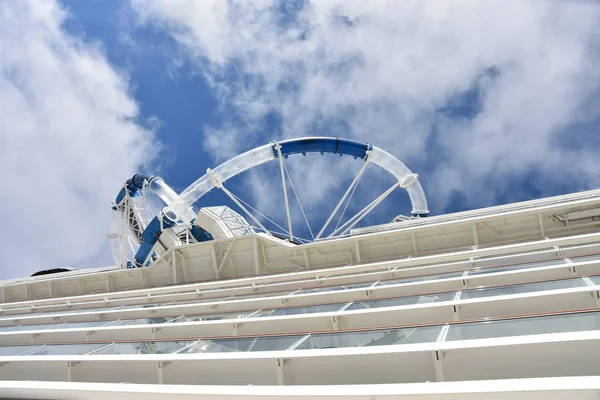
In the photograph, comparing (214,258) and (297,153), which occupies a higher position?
(297,153)

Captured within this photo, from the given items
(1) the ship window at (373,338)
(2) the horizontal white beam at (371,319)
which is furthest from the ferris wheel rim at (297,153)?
(1) the ship window at (373,338)

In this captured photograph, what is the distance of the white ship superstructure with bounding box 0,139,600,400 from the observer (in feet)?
14.4

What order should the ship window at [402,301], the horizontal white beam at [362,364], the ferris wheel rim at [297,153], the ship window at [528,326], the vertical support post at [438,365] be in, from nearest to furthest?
1. the horizontal white beam at [362,364]
2. the vertical support post at [438,365]
3. the ship window at [528,326]
4. the ship window at [402,301]
5. the ferris wheel rim at [297,153]

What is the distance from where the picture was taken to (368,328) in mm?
6695

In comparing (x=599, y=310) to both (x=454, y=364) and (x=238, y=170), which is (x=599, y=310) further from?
(x=238, y=170)

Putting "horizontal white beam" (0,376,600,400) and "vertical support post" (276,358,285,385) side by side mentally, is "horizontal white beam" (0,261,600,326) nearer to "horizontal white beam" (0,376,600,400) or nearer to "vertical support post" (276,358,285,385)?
"vertical support post" (276,358,285,385)

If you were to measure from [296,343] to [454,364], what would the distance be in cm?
240

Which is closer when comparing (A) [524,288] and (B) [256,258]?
(A) [524,288]

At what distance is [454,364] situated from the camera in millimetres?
4625

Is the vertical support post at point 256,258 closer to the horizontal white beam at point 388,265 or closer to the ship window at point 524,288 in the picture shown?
the horizontal white beam at point 388,265

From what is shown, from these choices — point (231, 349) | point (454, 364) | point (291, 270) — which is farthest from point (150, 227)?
point (454, 364)

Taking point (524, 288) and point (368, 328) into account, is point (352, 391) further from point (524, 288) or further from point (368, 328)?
point (524, 288)

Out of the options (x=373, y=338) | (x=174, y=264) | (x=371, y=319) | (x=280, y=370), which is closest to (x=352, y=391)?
(x=280, y=370)

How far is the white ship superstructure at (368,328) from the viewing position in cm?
438
